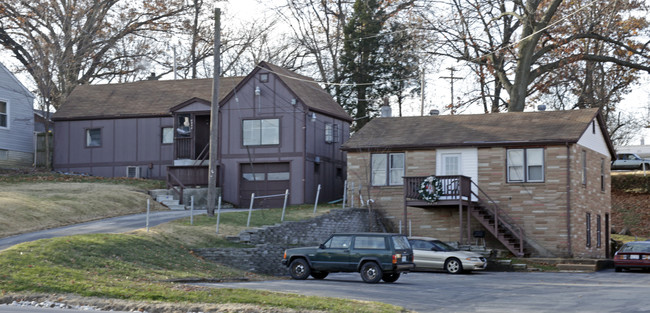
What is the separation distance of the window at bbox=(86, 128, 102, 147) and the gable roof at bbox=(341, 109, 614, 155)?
51.6 feet

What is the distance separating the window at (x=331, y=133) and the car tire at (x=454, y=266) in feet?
53.5

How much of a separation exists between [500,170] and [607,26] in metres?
10.9

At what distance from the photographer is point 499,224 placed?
121ft

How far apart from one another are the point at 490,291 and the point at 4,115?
34.7 metres

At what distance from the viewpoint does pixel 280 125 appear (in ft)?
144

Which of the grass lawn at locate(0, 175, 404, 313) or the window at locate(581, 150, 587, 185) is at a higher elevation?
the window at locate(581, 150, 587, 185)

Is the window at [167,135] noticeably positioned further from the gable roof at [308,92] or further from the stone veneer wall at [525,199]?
the stone veneer wall at [525,199]

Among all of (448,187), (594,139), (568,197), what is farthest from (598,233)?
(448,187)

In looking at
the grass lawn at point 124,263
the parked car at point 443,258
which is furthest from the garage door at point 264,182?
the parked car at point 443,258

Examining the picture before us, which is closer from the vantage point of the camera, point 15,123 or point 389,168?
point 389,168

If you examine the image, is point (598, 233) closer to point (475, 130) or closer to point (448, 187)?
point (475, 130)

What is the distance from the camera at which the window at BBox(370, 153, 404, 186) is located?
130 feet

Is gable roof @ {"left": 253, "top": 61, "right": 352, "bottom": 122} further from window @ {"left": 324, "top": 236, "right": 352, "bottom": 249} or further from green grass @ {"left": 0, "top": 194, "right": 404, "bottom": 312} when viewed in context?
window @ {"left": 324, "top": 236, "right": 352, "bottom": 249}

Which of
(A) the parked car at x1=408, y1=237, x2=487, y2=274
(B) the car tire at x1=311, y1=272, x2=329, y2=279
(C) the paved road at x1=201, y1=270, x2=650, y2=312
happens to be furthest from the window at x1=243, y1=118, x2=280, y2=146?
(B) the car tire at x1=311, y1=272, x2=329, y2=279
